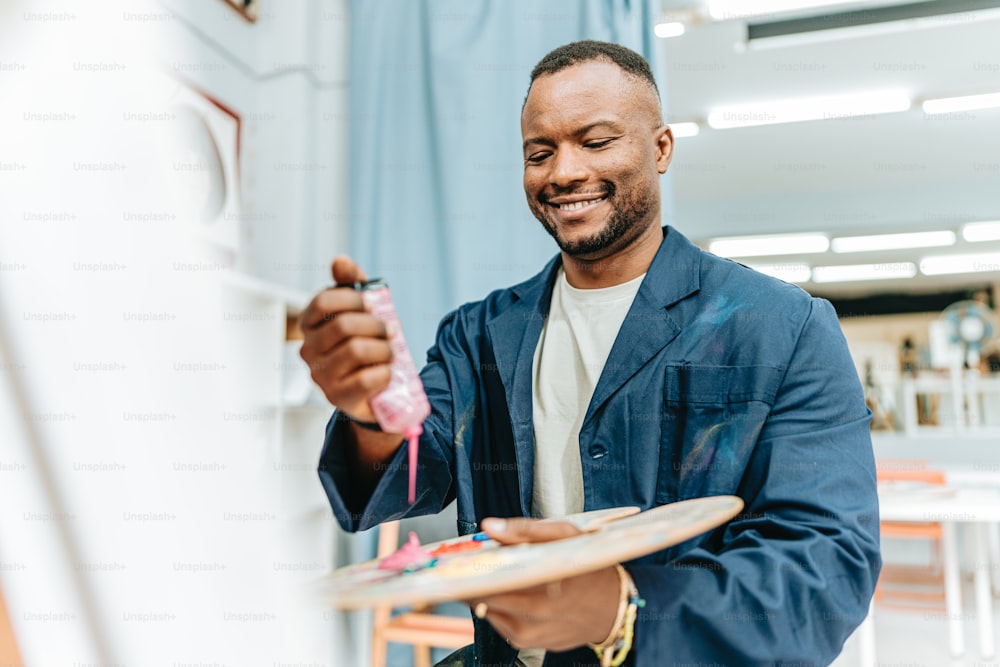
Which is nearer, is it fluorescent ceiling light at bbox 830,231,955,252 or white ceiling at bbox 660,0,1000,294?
white ceiling at bbox 660,0,1000,294

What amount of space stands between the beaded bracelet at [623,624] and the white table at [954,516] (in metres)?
1.93

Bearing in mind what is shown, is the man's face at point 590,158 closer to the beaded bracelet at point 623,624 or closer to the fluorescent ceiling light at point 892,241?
the beaded bracelet at point 623,624

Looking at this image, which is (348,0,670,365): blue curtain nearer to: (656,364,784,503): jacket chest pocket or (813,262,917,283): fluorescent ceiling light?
(656,364,784,503): jacket chest pocket

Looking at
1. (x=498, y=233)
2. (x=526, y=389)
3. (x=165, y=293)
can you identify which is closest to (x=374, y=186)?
(x=498, y=233)

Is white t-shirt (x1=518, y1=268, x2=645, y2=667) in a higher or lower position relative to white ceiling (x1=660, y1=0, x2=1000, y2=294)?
lower

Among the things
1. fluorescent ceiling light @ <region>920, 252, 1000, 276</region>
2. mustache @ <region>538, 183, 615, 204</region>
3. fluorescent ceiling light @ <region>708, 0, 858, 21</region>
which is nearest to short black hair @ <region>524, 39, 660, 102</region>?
mustache @ <region>538, 183, 615, 204</region>

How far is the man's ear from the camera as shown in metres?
1.13

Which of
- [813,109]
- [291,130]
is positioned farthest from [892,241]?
[291,130]

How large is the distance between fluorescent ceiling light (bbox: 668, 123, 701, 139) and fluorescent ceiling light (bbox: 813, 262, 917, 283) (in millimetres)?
3654

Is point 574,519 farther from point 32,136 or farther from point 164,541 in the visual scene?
point 32,136

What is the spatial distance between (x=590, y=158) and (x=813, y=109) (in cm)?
322

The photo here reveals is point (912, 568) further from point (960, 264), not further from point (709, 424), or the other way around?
point (960, 264)

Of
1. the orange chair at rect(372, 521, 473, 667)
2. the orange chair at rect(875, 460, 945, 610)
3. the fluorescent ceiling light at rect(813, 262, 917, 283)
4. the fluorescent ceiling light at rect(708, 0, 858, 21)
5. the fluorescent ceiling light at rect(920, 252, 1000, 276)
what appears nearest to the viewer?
the orange chair at rect(372, 521, 473, 667)

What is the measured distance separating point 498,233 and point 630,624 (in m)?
1.61
